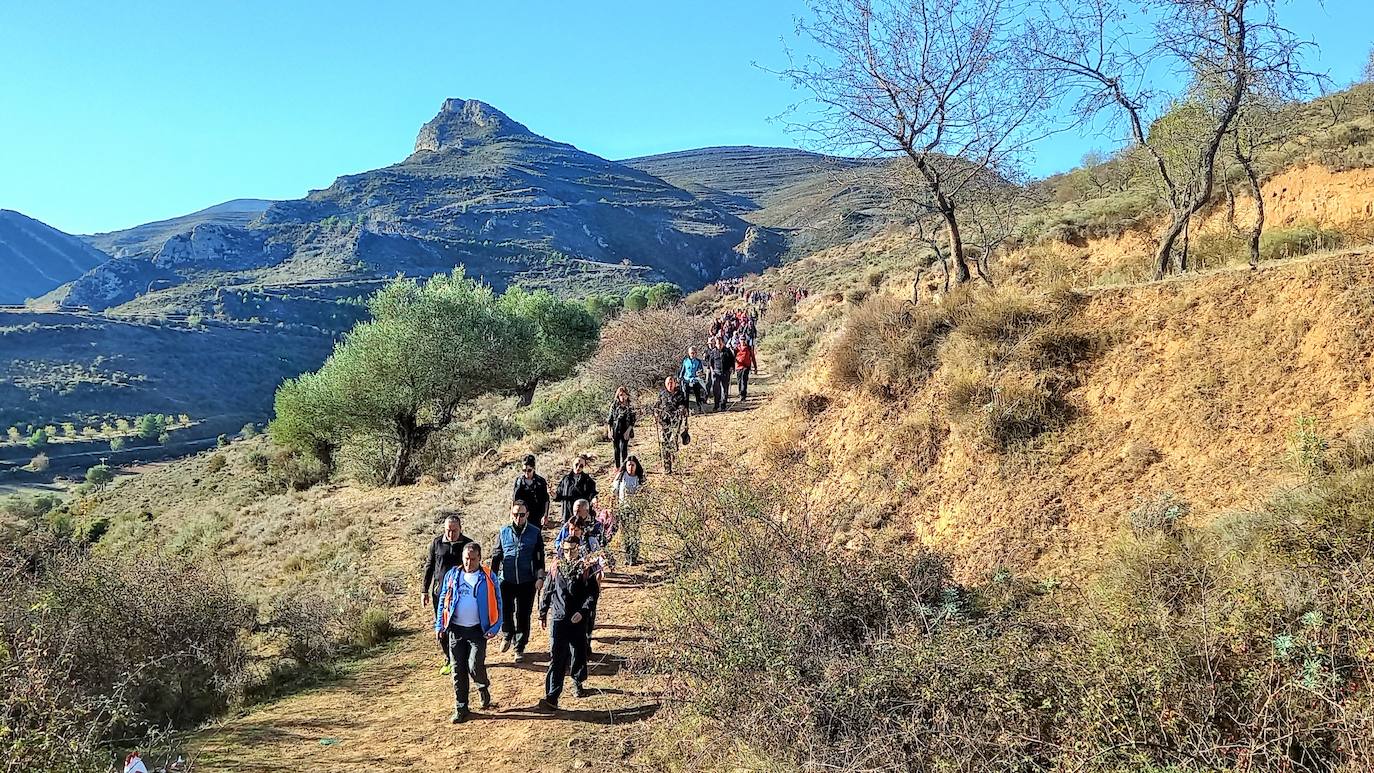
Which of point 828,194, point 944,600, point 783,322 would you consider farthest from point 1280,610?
point 783,322

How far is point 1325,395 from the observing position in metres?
6.73

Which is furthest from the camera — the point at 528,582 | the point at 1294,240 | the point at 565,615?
the point at 1294,240

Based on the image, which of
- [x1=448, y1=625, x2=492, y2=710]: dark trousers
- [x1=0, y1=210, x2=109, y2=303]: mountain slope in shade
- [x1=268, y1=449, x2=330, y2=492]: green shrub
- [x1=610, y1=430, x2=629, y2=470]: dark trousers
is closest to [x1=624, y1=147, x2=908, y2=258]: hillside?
[x1=610, y1=430, x2=629, y2=470]: dark trousers

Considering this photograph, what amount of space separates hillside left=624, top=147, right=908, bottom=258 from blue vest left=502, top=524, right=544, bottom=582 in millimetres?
7872

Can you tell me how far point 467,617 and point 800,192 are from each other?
138 meters

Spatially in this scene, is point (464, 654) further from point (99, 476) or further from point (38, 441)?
point (38, 441)

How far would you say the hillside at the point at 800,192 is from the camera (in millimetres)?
12391

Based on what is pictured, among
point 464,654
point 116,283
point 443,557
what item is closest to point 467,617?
point 464,654

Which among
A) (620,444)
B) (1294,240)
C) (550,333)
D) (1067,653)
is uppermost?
(1294,240)

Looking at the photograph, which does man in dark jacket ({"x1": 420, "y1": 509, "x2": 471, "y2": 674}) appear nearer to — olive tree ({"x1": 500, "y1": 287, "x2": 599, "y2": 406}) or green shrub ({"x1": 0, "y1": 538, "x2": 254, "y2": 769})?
green shrub ({"x1": 0, "y1": 538, "x2": 254, "y2": 769})

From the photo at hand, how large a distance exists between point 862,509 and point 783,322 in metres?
25.1

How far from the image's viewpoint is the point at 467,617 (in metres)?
6.57

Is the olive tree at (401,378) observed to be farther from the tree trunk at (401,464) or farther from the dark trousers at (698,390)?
the dark trousers at (698,390)

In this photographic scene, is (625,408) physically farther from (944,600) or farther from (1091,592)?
(1091,592)
